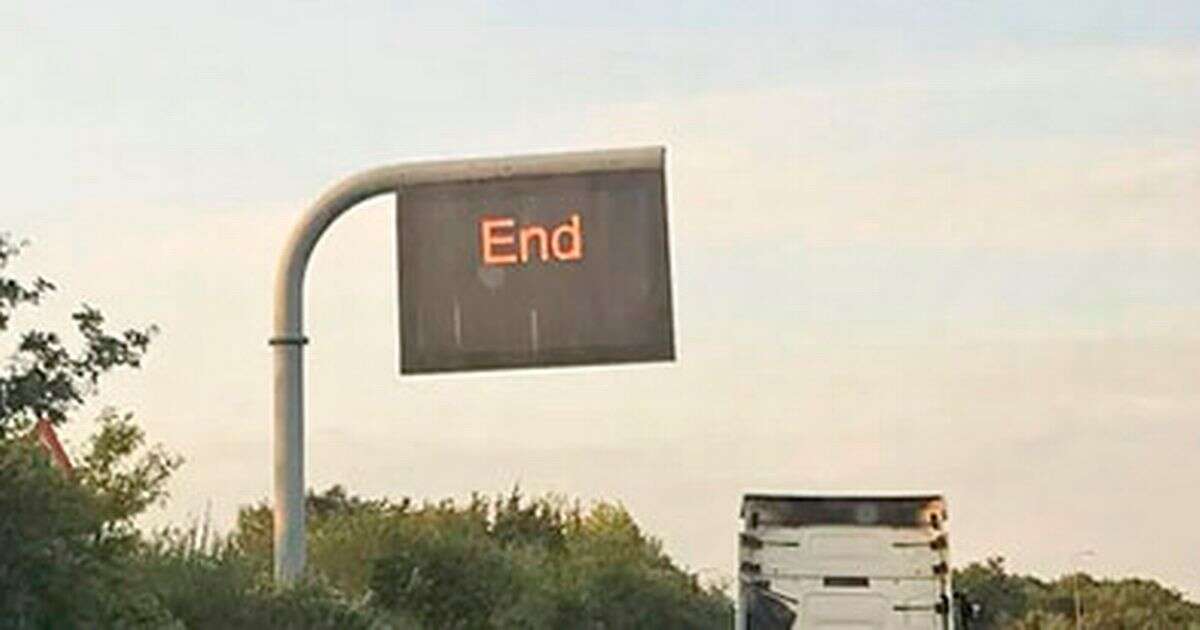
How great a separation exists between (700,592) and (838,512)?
3310 cm

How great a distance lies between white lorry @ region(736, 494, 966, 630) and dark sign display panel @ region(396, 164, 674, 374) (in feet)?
39.9

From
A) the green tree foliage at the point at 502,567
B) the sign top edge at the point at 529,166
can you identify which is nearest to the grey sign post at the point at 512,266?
the sign top edge at the point at 529,166

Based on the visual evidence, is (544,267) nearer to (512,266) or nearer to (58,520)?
(512,266)

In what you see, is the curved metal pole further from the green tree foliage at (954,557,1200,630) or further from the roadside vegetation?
the green tree foliage at (954,557,1200,630)

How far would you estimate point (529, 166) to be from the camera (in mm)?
23984

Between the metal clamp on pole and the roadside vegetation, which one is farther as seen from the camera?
the metal clamp on pole

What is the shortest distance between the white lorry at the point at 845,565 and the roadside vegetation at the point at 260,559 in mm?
4623

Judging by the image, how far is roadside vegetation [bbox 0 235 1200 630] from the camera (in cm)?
1842

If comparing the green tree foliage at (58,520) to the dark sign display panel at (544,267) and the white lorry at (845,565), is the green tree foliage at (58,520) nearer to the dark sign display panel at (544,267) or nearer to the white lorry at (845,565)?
the dark sign display panel at (544,267)

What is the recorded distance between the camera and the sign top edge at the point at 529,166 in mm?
23688

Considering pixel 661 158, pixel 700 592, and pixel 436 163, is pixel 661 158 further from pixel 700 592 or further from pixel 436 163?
pixel 700 592

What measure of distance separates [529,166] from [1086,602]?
12281 cm

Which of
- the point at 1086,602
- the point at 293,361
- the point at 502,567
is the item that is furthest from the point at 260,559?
the point at 1086,602

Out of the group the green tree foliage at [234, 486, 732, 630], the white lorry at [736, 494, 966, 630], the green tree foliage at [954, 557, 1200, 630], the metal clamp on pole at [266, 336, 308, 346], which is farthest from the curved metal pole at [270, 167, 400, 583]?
the green tree foliage at [954, 557, 1200, 630]
